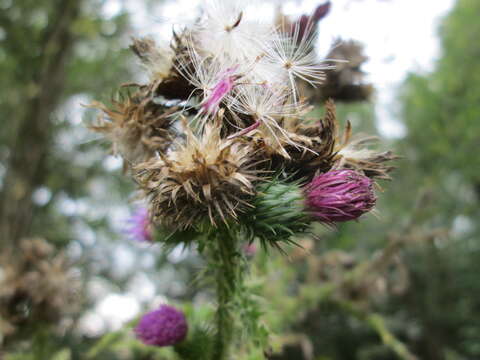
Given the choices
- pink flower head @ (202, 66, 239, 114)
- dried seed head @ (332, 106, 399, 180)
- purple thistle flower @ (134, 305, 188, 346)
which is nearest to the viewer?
pink flower head @ (202, 66, 239, 114)

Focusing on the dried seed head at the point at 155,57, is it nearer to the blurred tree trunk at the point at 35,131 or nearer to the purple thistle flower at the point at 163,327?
the purple thistle flower at the point at 163,327

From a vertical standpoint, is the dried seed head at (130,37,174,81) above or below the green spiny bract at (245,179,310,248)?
above

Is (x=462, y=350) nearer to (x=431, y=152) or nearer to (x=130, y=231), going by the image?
(x=431, y=152)

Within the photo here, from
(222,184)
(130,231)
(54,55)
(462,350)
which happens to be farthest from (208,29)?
(462,350)

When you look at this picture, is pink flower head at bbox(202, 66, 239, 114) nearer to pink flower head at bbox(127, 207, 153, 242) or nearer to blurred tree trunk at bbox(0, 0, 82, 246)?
pink flower head at bbox(127, 207, 153, 242)

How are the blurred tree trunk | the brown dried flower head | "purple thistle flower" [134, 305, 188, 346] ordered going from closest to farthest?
"purple thistle flower" [134, 305, 188, 346], the brown dried flower head, the blurred tree trunk

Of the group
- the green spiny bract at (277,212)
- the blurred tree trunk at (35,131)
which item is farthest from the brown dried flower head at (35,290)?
the green spiny bract at (277,212)

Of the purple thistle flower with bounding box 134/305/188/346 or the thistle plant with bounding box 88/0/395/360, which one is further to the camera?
the purple thistle flower with bounding box 134/305/188/346

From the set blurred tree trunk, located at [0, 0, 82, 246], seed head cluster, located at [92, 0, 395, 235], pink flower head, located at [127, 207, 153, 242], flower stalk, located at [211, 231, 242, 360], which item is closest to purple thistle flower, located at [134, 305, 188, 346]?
flower stalk, located at [211, 231, 242, 360]
